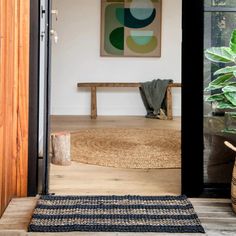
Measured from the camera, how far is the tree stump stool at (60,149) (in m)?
2.99

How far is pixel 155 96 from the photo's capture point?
237 inches

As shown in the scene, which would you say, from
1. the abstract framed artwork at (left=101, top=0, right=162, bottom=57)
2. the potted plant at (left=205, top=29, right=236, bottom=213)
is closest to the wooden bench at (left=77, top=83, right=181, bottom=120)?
the abstract framed artwork at (left=101, top=0, right=162, bottom=57)

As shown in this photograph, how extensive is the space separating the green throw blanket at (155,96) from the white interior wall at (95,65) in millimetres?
258

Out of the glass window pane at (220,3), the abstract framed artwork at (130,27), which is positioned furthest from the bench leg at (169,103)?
the glass window pane at (220,3)

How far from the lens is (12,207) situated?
205 cm

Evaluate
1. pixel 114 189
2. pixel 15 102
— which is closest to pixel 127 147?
pixel 114 189

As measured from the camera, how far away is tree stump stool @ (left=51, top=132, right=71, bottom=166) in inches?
118

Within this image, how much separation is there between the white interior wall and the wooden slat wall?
4127 millimetres

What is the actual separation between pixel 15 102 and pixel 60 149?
2.96ft

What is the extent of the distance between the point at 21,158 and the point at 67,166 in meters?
0.76

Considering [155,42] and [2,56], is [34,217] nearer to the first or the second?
[2,56]

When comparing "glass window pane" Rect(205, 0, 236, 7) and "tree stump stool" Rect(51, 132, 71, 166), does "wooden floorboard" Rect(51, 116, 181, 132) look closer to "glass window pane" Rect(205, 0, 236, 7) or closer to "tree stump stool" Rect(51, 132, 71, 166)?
"tree stump stool" Rect(51, 132, 71, 166)

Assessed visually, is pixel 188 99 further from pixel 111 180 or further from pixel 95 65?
pixel 95 65

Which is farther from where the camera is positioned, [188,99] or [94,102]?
[94,102]
